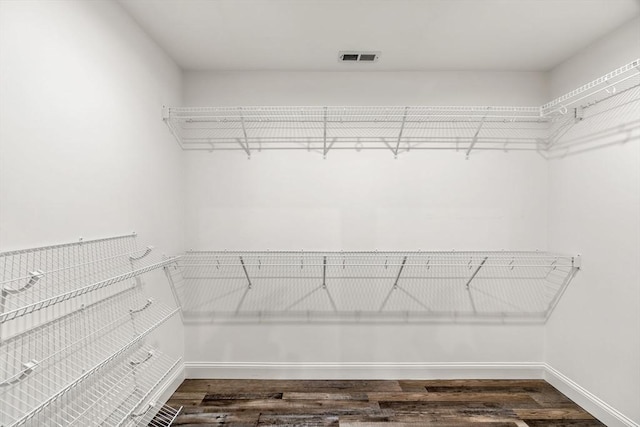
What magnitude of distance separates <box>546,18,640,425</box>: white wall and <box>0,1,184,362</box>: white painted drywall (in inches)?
113

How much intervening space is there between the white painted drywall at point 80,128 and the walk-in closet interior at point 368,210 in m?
0.02

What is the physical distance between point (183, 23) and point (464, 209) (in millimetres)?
2327

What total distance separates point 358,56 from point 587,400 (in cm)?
276

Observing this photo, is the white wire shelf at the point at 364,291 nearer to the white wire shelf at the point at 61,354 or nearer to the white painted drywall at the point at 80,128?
the white painted drywall at the point at 80,128

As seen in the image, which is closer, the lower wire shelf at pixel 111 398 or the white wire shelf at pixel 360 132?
the lower wire shelf at pixel 111 398

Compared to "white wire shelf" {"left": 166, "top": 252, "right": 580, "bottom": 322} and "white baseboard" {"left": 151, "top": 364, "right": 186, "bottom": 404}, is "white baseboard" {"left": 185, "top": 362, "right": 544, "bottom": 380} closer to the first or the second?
"white baseboard" {"left": 151, "top": 364, "right": 186, "bottom": 404}

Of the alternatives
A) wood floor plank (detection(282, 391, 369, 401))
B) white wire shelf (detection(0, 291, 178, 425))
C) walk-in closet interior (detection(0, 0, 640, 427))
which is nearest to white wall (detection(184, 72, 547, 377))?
walk-in closet interior (detection(0, 0, 640, 427))

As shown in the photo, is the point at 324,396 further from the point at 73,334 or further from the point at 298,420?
the point at 73,334

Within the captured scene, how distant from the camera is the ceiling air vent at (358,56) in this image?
229 cm

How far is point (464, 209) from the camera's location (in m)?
2.62

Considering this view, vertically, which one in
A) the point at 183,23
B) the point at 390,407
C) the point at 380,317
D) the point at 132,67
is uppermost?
the point at 183,23

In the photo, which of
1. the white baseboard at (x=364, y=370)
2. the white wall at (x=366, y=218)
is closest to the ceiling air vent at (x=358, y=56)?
the white wall at (x=366, y=218)

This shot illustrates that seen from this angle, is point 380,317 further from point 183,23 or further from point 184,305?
point 183,23

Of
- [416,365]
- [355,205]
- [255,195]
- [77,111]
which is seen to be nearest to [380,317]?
[416,365]
